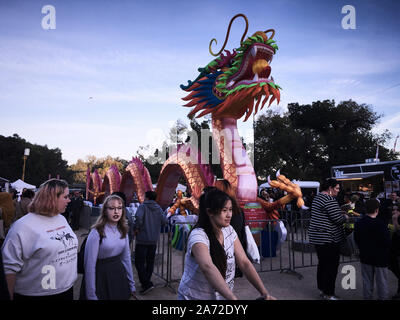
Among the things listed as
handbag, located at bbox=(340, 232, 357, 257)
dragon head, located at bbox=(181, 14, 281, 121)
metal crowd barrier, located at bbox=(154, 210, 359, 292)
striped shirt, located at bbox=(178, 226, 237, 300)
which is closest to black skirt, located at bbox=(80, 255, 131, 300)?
striped shirt, located at bbox=(178, 226, 237, 300)

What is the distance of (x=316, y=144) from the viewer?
81.9ft

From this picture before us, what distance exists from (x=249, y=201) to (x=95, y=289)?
14.7 feet

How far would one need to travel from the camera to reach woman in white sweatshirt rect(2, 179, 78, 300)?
1.83 meters

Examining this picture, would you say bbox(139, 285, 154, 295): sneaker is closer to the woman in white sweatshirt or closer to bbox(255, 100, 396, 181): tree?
the woman in white sweatshirt

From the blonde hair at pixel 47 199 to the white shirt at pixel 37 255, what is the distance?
48 mm

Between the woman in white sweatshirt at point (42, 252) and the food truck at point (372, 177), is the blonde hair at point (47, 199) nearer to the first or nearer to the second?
the woman in white sweatshirt at point (42, 252)

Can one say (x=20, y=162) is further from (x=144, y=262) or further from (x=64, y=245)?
(x=64, y=245)

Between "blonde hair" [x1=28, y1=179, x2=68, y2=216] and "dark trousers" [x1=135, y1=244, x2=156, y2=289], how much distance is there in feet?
8.42

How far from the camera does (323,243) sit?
3867mm

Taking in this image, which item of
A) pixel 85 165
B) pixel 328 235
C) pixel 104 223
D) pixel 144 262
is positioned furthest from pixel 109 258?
pixel 85 165

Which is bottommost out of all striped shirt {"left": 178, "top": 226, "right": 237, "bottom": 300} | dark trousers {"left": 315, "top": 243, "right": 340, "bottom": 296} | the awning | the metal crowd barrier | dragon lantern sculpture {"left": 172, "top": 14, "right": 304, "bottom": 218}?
the metal crowd barrier

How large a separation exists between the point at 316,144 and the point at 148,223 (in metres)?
23.4

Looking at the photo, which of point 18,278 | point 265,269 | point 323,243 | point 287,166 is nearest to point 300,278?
point 265,269
